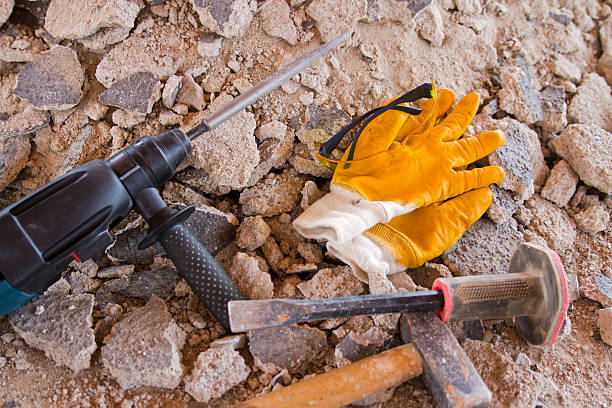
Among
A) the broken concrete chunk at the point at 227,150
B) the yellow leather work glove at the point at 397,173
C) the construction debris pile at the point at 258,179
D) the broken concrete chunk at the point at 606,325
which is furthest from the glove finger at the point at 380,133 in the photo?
the broken concrete chunk at the point at 606,325

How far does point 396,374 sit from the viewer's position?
1.13 m

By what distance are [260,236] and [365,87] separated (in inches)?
27.8

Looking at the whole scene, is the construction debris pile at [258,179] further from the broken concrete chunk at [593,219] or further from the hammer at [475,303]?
the hammer at [475,303]

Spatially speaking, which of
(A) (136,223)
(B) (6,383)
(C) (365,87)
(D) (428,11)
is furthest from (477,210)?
(B) (6,383)

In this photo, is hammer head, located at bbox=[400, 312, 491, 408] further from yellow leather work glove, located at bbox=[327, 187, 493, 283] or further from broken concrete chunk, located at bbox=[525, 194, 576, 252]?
broken concrete chunk, located at bbox=[525, 194, 576, 252]

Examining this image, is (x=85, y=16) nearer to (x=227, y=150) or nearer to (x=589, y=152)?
(x=227, y=150)

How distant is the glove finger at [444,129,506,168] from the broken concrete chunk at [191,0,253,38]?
2.78ft

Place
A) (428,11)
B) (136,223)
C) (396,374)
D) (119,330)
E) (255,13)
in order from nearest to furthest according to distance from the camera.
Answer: (396,374) → (119,330) → (136,223) → (255,13) → (428,11)

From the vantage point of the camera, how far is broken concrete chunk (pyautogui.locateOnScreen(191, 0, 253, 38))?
1.53 meters

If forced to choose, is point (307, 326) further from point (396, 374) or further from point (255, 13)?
point (255, 13)

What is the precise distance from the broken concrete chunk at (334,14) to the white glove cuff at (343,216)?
59cm

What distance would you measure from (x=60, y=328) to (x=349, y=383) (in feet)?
2.57

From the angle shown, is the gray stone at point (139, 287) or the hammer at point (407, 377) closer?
the hammer at point (407, 377)

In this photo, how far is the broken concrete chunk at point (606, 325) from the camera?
1.39m
